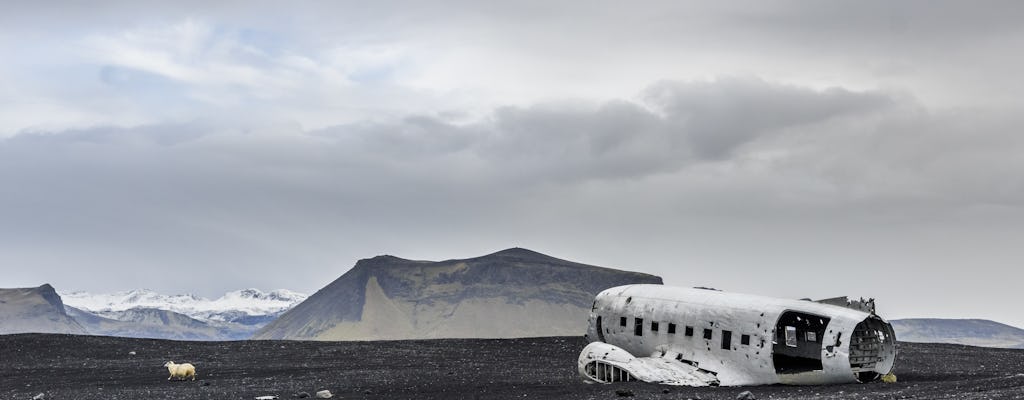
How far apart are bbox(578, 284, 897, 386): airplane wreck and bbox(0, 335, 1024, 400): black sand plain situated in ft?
4.34

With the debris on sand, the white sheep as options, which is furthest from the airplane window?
the white sheep

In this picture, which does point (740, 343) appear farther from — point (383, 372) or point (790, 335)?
point (383, 372)

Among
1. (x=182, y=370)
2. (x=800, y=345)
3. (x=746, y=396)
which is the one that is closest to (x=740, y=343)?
(x=800, y=345)

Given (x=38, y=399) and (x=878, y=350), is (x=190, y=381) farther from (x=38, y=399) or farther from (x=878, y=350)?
(x=878, y=350)

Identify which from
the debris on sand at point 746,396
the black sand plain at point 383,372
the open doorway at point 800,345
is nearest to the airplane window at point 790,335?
the open doorway at point 800,345

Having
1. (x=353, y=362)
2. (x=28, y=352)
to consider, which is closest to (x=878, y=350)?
(x=353, y=362)

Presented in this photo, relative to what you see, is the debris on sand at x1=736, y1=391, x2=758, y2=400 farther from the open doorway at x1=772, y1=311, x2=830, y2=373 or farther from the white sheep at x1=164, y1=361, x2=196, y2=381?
the white sheep at x1=164, y1=361, x2=196, y2=381

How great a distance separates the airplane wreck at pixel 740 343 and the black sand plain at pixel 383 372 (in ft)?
4.34

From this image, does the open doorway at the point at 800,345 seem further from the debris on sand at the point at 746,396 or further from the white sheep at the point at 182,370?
the white sheep at the point at 182,370

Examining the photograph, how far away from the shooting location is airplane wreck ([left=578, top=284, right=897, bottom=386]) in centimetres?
3678

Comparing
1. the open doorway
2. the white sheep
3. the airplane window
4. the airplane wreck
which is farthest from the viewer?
the white sheep

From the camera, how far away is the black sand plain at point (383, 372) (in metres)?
34.5

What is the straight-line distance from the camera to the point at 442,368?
5031 centimetres

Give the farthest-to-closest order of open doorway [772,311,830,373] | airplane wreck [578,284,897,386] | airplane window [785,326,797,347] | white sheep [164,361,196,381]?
white sheep [164,361,196,381], airplane window [785,326,797,347], open doorway [772,311,830,373], airplane wreck [578,284,897,386]
